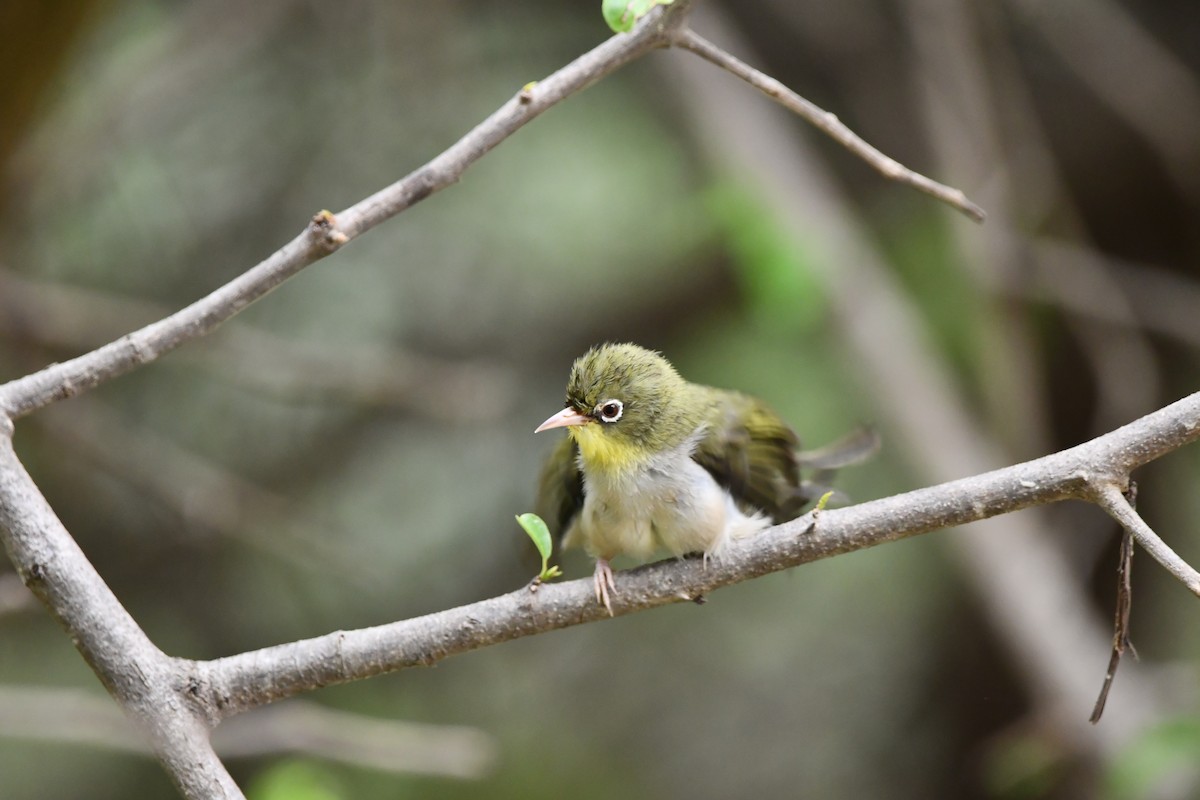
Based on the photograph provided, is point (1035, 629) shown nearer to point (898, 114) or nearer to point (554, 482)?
point (554, 482)

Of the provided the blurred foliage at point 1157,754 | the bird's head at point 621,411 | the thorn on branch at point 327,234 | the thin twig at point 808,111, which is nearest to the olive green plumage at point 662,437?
the bird's head at point 621,411

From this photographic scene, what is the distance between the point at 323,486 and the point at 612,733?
2.46m

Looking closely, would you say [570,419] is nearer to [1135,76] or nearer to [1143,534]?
[1143,534]

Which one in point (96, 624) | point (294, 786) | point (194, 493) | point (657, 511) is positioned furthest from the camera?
point (194, 493)

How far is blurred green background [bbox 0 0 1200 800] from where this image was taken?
18.7 feet

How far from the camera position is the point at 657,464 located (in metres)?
3.31

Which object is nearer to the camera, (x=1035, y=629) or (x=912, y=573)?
(x=1035, y=629)

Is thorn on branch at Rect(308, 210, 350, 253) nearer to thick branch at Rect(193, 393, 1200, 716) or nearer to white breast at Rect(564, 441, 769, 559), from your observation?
thick branch at Rect(193, 393, 1200, 716)

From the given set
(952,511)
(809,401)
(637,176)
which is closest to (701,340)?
(809,401)

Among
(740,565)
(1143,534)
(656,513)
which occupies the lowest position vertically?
(1143,534)

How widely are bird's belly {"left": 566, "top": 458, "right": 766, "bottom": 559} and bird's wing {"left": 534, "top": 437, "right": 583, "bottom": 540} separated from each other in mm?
166

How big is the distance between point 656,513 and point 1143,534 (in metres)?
1.44

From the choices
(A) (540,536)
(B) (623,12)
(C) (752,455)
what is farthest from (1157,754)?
(B) (623,12)

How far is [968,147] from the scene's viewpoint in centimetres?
623
